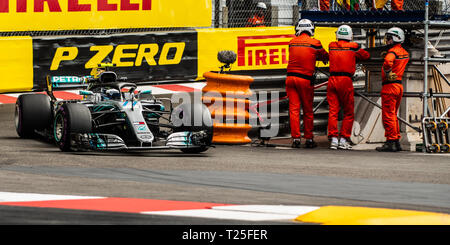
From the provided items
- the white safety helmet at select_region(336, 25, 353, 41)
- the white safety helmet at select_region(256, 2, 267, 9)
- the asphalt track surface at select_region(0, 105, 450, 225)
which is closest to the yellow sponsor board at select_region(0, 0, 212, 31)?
the white safety helmet at select_region(256, 2, 267, 9)

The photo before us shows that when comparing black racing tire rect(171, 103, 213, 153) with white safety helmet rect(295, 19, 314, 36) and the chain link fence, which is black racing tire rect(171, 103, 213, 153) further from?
the chain link fence

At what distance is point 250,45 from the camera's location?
16672 mm

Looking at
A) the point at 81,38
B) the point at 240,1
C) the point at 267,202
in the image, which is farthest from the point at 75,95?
the point at 267,202

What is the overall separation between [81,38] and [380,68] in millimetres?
5205

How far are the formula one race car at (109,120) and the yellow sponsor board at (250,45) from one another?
3.87 metres

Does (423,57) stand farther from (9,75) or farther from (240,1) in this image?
(9,75)

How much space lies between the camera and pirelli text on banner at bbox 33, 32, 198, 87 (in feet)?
50.9

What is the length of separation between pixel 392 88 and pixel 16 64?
6.32m

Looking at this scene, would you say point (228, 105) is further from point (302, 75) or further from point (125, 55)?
point (125, 55)

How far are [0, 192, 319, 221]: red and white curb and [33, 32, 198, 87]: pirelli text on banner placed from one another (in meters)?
8.21

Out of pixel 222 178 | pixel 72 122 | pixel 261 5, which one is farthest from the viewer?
pixel 261 5

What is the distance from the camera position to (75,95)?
1579cm

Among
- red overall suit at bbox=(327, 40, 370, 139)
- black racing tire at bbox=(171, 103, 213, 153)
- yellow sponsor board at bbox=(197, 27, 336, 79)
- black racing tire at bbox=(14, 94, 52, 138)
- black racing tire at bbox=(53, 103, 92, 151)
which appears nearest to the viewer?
black racing tire at bbox=(53, 103, 92, 151)

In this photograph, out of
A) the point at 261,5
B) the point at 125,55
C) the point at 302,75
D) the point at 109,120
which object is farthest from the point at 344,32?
the point at 125,55
